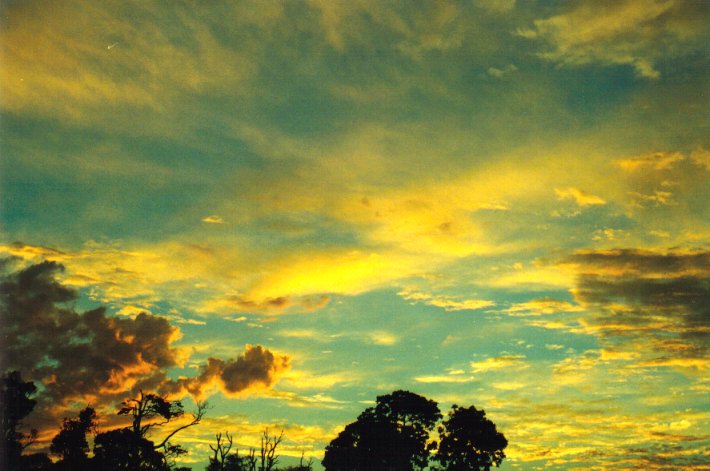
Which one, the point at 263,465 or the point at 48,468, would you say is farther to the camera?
the point at 263,465

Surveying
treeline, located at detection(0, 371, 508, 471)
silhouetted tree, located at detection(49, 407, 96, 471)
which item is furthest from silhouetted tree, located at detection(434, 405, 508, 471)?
silhouetted tree, located at detection(49, 407, 96, 471)

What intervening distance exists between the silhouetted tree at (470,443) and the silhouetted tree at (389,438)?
254 cm

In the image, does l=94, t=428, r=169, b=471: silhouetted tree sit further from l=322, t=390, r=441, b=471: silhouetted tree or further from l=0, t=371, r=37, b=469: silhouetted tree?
l=322, t=390, r=441, b=471: silhouetted tree

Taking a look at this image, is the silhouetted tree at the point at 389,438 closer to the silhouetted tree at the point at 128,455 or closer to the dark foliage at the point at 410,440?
the dark foliage at the point at 410,440

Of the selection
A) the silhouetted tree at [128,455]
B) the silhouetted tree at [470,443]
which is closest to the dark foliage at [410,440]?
the silhouetted tree at [470,443]

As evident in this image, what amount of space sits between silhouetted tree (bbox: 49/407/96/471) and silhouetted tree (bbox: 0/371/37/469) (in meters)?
2.79

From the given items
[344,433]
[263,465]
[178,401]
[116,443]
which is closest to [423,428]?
[344,433]

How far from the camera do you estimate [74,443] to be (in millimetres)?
68562

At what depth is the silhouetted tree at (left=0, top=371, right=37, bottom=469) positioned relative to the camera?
64812mm

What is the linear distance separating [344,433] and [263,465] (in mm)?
14974

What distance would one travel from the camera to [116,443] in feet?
219

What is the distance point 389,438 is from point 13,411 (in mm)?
45418

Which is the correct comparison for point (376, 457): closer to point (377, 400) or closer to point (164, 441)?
point (377, 400)

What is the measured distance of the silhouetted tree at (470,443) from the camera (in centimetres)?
7875
